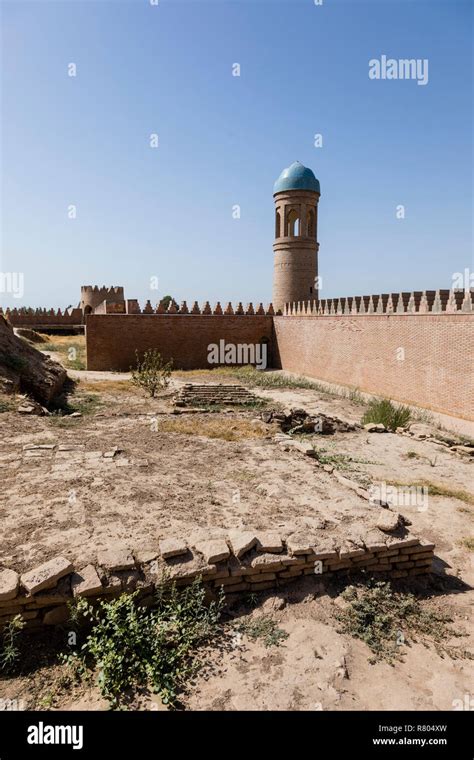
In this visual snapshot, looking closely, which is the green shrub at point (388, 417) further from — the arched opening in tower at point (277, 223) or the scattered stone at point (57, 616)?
the arched opening in tower at point (277, 223)

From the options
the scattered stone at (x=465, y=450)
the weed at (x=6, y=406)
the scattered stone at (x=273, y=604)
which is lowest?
the scattered stone at (x=273, y=604)

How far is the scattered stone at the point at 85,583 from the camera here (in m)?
3.92

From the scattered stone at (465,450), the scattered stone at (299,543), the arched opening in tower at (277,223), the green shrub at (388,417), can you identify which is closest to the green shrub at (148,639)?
the scattered stone at (299,543)

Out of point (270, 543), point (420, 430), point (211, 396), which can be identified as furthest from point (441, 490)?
point (211, 396)

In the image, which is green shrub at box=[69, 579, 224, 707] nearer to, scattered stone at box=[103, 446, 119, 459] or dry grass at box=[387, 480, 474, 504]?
scattered stone at box=[103, 446, 119, 459]

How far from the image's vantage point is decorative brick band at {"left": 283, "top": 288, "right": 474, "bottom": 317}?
42.6 feet

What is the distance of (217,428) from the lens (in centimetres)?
1055

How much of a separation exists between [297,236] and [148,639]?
88.0 ft

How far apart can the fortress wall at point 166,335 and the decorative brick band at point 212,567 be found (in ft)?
66.0

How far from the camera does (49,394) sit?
13008mm

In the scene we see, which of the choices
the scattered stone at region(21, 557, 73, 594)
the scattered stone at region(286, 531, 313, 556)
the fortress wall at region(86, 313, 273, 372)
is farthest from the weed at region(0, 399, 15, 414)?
the fortress wall at region(86, 313, 273, 372)

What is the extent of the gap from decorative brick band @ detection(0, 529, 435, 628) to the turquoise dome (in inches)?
1024
